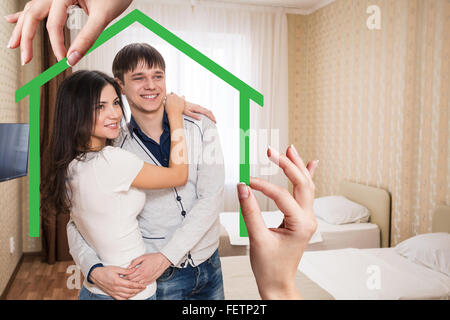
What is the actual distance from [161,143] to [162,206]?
102mm

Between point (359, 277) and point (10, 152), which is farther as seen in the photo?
point (359, 277)

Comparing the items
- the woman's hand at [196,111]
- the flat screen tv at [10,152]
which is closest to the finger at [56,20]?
the woman's hand at [196,111]

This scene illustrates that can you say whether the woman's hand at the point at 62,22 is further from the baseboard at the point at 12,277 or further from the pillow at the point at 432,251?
the pillow at the point at 432,251

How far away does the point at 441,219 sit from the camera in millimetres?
2078

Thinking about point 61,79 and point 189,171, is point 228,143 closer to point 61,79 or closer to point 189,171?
point 189,171

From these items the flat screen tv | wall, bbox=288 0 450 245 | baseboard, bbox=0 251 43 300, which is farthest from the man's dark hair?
baseboard, bbox=0 251 43 300

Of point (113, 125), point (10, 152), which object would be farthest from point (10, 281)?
point (113, 125)

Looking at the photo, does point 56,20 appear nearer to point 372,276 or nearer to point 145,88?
point 145,88

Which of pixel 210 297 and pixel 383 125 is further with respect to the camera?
pixel 383 125

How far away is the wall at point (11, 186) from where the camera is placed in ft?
5.78
